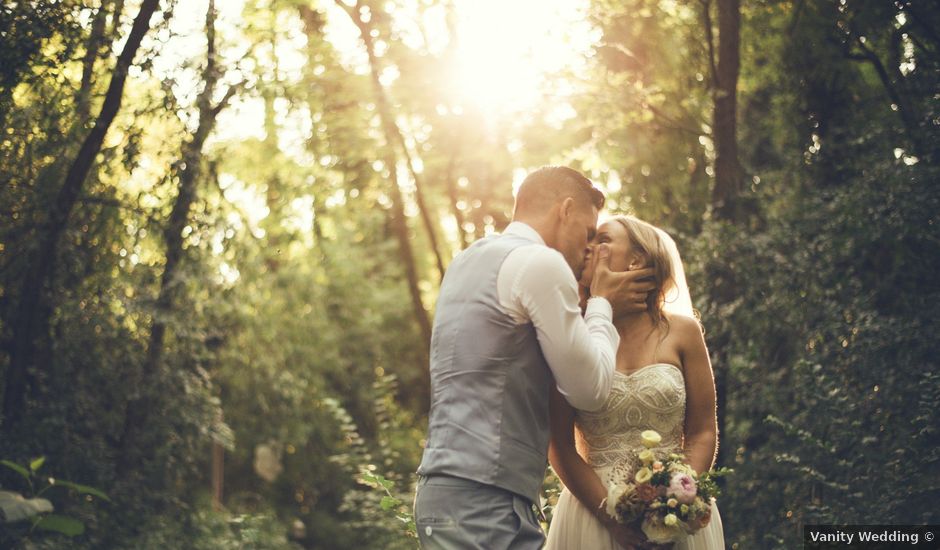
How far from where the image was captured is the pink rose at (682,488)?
128 inches

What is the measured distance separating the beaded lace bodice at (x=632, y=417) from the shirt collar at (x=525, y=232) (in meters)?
0.79

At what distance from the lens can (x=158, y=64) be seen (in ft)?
24.0

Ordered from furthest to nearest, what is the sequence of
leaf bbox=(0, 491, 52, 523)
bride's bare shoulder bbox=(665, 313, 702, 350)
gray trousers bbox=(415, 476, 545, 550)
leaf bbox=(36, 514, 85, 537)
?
1. leaf bbox=(36, 514, 85, 537)
2. leaf bbox=(0, 491, 52, 523)
3. bride's bare shoulder bbox=(665, 313, 702, 350)
4. gray trousers bbox=(415, 476, 545, 550)

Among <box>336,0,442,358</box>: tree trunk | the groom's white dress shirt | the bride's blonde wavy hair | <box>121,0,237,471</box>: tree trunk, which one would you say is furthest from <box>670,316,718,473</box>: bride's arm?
<box>336,0,442,358</box>: tree trunk

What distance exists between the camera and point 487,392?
10.5 ft

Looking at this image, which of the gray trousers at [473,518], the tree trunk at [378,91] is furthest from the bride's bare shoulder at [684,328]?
the tree trunk at [378,91]

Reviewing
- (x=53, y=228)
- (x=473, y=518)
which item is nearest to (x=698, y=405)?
(x=473, y=518)

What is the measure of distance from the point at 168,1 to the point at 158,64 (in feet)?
1.58

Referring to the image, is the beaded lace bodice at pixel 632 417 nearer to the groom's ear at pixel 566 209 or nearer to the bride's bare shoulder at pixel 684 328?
the bride's bare shoulder at pixel 684 328

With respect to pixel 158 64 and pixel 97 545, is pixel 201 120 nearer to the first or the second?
pixel 158 64

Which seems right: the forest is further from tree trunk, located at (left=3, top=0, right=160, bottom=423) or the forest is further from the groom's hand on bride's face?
the groom's hand on bride's face

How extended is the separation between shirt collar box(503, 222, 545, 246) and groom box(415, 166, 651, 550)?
41 mm

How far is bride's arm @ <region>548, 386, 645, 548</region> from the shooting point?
3.75 meters

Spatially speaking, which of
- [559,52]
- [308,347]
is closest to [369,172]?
[308,347]
